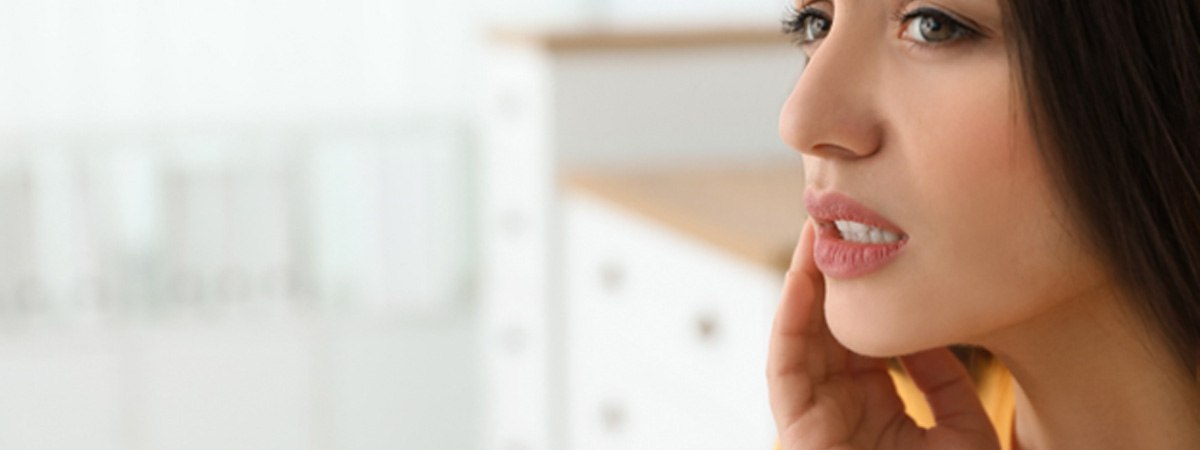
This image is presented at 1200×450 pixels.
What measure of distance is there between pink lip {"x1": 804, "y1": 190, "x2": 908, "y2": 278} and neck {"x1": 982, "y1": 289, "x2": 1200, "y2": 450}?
0.33ft

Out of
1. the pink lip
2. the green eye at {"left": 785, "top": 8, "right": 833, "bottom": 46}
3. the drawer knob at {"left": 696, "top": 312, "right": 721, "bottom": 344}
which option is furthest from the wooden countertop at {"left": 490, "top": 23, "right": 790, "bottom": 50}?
the pink lip

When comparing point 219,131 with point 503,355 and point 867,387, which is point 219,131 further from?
point 867,387

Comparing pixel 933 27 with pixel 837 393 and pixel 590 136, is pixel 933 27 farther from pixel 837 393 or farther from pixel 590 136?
pixel 590 136

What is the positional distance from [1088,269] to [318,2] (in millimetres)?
3229

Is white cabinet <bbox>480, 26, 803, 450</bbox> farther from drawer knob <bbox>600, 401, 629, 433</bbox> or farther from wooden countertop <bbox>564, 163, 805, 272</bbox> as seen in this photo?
wooden countertop <bbox>564, 163, 805, 272</bbox>

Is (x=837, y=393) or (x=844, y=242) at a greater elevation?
(x=844, y=242)

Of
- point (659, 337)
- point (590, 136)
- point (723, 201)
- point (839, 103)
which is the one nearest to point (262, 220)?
point (590, 136)

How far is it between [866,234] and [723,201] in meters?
1.54

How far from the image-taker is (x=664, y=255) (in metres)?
2.53

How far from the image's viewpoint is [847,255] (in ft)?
3.27

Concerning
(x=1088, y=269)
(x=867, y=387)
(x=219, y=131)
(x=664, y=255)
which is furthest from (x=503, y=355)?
(x=1088, y=269)

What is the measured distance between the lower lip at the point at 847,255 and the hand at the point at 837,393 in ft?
0.42

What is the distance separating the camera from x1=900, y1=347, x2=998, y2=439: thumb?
1188 millimetres

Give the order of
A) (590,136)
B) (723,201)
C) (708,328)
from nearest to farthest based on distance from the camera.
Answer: (708,328) → (723,201) → (590,136)
